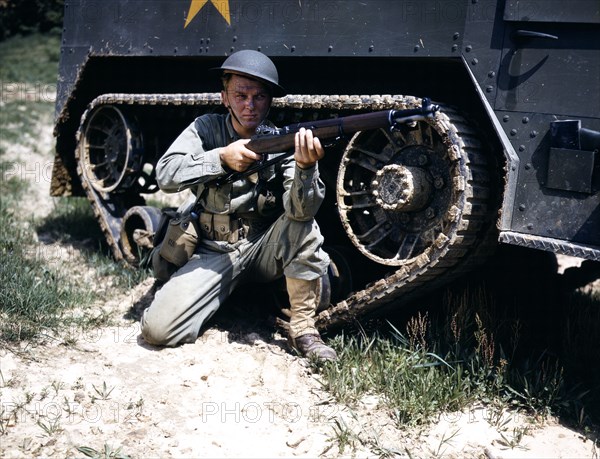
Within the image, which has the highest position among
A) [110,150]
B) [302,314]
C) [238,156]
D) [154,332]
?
[238,156]

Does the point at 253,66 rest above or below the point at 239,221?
above

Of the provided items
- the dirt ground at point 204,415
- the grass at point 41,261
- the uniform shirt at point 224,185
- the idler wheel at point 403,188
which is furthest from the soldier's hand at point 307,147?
the grass at point 41,261

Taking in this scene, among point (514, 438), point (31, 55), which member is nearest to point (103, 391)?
point (514, 438)

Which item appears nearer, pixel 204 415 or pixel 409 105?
pixel 204 415

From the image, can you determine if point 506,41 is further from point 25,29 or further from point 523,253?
point 25,29

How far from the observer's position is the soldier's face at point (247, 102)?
459cm

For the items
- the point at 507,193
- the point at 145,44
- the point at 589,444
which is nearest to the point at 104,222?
the point at 145,44

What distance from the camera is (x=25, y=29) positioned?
14.4 meters

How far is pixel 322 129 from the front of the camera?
407 cm

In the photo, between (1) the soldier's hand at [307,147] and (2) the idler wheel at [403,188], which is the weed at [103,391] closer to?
(1) the soldier's hand at [307,147]

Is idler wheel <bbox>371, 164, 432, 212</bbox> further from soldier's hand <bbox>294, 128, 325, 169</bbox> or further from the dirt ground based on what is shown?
the dirt ground

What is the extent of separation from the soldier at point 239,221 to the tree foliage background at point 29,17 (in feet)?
28.4

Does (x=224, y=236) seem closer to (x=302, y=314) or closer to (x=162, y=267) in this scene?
(x=162, y=267)

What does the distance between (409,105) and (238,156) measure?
0.95 m
